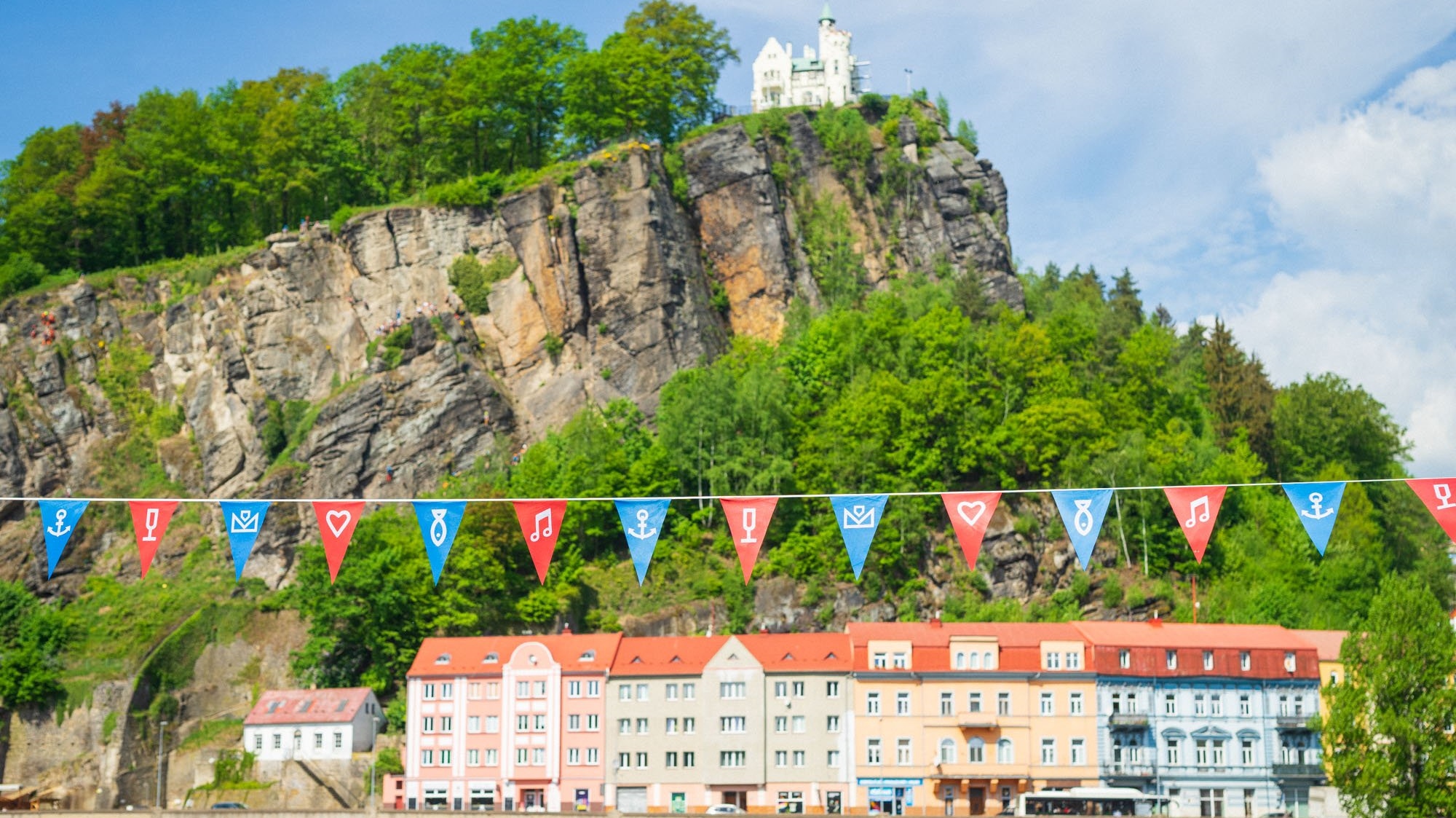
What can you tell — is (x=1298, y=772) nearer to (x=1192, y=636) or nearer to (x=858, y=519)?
(x=1192, y=636)

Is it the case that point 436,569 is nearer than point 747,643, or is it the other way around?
point 436,569

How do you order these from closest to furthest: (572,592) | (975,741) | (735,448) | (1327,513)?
1. (1327,513)
2. (975,741)
3. (572,592)
4. (735,448)

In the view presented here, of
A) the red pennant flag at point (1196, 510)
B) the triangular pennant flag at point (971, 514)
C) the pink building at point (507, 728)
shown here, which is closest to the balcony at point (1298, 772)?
the pink building at point (507, 728)

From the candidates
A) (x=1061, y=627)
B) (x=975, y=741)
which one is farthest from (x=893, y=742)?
(x=1061, y=627)

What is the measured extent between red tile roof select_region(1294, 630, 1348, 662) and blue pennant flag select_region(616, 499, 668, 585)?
38370mm

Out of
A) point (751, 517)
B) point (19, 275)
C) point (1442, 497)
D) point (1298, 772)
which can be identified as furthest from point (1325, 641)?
point (19, 275)

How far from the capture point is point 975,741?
70062 millimetres

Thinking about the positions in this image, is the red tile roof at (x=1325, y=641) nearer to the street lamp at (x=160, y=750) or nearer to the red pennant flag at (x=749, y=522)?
the red pennant flag at (x=749, y=522)

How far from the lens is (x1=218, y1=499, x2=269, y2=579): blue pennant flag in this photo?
43312 mm

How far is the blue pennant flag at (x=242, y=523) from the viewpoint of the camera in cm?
4331

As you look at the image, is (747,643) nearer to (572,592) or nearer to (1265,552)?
(572,592)

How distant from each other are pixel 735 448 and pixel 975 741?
20.8m

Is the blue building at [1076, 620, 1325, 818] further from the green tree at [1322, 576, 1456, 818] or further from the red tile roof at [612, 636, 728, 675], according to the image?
the red tile roof at [612, 636, 728, 675]

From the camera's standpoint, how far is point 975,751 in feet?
229
